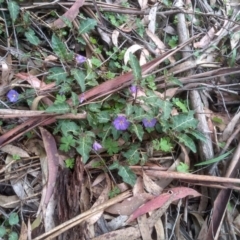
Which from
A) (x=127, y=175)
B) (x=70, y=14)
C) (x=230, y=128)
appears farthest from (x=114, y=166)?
(x=70, y=14)

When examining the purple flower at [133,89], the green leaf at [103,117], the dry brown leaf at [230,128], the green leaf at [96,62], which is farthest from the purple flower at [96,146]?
the dry brown leaf at [230,128]

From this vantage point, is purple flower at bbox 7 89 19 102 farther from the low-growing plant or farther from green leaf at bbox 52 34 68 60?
the low-growing plant

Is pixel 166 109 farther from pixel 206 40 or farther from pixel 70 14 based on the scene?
pixel 70 14

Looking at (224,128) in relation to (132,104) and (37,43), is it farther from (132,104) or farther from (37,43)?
(37,43)

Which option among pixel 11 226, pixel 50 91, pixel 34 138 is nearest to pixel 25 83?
pixel 50 91

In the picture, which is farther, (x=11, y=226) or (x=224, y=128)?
(x=224, y=128)

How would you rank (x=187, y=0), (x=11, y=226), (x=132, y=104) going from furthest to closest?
1. (x=187, y=0)
2. (x=132, y=104)
3. (x=11, y=226)
